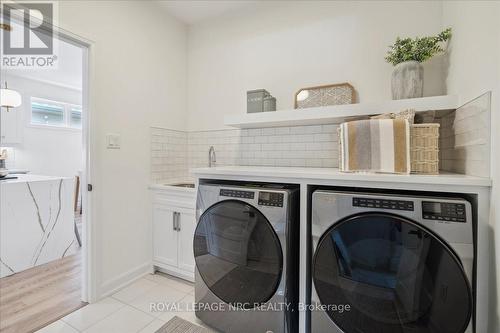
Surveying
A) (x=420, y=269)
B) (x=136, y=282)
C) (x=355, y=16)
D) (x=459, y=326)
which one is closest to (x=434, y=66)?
(x=355, y=16)

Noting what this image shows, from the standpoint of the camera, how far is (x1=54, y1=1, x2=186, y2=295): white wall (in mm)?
1742

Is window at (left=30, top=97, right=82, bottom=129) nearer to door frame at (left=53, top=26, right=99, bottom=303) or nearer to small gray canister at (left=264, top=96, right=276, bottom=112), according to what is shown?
door frame at (left=53, top=26, right=99, bottom=303)

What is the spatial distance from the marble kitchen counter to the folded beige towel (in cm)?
306

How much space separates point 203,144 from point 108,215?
1150mm

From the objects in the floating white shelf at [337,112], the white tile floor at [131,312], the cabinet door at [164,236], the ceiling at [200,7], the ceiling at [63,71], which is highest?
the ceiling at [63,71]

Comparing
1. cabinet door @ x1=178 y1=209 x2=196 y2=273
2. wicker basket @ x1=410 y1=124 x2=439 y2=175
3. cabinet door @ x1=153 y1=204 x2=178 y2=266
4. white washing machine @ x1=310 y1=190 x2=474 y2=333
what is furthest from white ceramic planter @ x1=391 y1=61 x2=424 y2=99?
cabinet door @ x1=153 y1=204 x2=178 y2=266

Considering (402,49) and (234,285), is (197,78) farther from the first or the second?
(234,285)

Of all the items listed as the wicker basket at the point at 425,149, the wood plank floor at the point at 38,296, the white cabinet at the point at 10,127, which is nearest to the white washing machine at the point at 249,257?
the wicker basket at the point at 425,149

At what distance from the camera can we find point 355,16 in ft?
5.98

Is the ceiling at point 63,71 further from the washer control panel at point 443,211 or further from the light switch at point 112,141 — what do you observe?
the washer control panel at point 443,211

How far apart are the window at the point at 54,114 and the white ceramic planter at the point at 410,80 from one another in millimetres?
6085

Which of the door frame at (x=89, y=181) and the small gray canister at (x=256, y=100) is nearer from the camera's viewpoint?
the door frame at (x=89, y=181)

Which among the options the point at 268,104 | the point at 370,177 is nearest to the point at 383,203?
the point at 370,177

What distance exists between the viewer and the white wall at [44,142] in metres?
4.31
